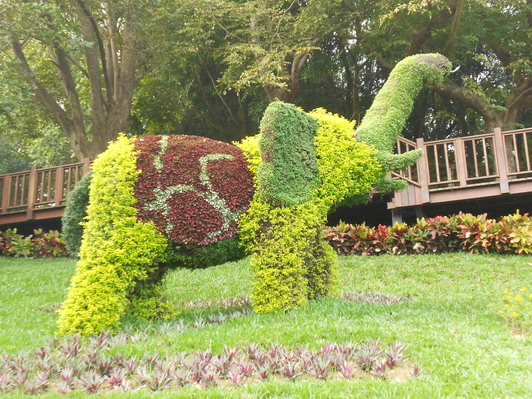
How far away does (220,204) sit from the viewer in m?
6.21

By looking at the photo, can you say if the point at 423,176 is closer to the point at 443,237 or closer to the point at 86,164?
the point at 443,237

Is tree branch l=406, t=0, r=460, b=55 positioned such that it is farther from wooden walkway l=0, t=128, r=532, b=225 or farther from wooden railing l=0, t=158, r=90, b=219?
wooden railing l=0, t=158, r=90, b=219

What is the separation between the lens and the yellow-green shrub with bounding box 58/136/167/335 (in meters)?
5.69

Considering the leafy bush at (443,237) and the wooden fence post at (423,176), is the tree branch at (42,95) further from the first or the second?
the wooden fence post at (423,176)

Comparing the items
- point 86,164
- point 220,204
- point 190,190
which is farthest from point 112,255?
point 86,164

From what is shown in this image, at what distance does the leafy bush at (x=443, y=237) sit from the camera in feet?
34.5

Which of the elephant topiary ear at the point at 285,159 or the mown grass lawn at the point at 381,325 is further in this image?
the elephant topiary ear at the point at 285,159

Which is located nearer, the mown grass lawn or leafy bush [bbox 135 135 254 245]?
the mown grass lawn

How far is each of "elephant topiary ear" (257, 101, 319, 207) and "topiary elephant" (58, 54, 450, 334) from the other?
13 millimetres

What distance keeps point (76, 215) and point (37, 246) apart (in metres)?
8.73

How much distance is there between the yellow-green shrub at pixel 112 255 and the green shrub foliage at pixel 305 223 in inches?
47.2

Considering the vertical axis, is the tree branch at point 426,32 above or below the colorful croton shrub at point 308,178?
above

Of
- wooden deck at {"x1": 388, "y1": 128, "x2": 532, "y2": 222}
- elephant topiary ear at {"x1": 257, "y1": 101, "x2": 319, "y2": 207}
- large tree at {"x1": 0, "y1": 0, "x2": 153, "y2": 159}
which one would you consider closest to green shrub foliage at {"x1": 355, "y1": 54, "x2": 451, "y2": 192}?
elephant topiary ear at {"x1": 257, "y1": 101, "x2": 319, "y2": 207}

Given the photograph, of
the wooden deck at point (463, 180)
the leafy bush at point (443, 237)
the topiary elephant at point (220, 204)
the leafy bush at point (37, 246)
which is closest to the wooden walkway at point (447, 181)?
the wooden deck at point (463, 180)
